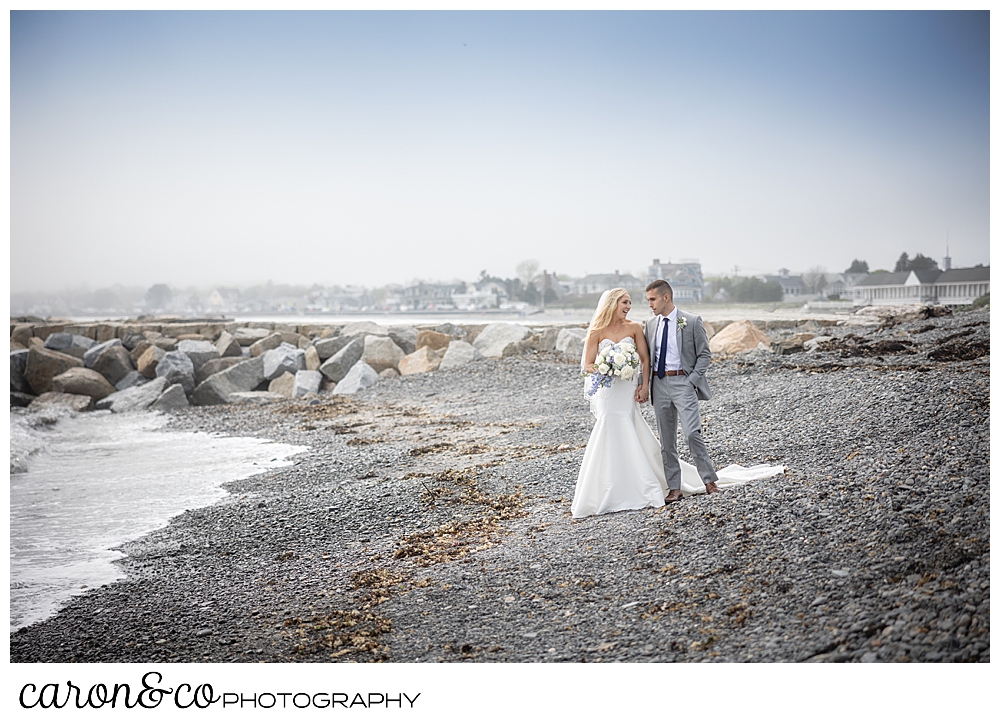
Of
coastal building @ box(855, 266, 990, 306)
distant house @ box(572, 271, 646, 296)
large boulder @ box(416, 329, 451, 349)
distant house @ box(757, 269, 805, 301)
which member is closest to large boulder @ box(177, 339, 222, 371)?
large boulder @ box(416, 329, 451, 349)

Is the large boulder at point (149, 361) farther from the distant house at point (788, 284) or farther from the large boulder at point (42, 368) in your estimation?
the distant house at point (788, 284)

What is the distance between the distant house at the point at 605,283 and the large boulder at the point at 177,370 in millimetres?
6157

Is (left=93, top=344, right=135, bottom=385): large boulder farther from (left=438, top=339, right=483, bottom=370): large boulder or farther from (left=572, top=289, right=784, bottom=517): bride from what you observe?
(left=572, top=289, right=784, bottom=517): bride

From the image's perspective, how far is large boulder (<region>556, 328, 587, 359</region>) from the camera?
11.2 m

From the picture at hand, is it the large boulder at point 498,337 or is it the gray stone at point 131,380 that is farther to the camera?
the gray stone at point 131,380

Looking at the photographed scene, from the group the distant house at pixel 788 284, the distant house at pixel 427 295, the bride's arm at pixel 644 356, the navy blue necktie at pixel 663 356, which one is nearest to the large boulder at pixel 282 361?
the distant house at pixel 427 295

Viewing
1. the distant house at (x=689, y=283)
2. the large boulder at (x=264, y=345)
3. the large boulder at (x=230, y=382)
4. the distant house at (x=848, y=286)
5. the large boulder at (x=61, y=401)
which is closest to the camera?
the distant house at (x=848, y=286)

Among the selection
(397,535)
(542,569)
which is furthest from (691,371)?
(397,535)

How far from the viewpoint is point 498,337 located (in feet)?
39.5

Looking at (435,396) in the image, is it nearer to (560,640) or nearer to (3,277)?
(3,277)

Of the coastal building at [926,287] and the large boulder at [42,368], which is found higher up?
the coastal building at [926,287]

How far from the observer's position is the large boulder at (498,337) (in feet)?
38.8

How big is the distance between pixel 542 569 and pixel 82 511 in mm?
4181
